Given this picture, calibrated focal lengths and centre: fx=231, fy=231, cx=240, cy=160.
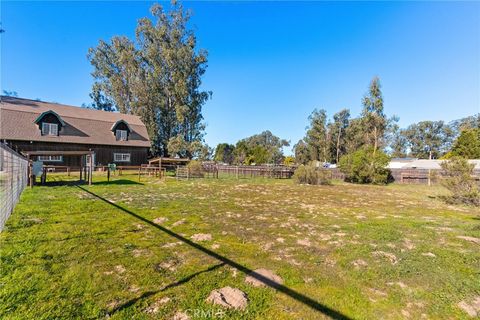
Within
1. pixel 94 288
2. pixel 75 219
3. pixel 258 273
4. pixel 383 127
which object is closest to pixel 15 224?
pixel 75 219

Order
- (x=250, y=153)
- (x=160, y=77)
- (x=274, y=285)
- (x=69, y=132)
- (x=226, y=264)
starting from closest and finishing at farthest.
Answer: (x=274, y=285), (x=226, y=264), (x=69, y=132), (x=160, y=77), (x=250, y=153)

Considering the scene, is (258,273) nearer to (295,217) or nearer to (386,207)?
(295,217)

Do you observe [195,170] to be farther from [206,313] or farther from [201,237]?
[206,313]

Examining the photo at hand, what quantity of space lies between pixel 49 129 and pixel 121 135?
6.31 m

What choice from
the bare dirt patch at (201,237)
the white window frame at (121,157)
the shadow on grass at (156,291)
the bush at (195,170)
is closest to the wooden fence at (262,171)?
the bush at (195,170)

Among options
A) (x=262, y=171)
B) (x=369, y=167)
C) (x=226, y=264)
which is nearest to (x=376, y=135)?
(x=369, y=167)

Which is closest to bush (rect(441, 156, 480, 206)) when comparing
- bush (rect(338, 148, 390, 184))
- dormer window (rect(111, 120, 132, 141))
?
bush (rect(338, 148, 390, 184))

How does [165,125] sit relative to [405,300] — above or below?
above

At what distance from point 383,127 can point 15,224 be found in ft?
123

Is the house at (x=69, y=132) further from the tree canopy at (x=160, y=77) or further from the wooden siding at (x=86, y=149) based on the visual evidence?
the tree canopy at (x=160, y=77)

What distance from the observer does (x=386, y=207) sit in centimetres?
979

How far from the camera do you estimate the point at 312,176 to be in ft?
64.8

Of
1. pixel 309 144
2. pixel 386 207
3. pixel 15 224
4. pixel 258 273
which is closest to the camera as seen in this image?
pixel 258 273

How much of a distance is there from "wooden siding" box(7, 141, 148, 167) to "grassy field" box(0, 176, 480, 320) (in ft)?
57.0
